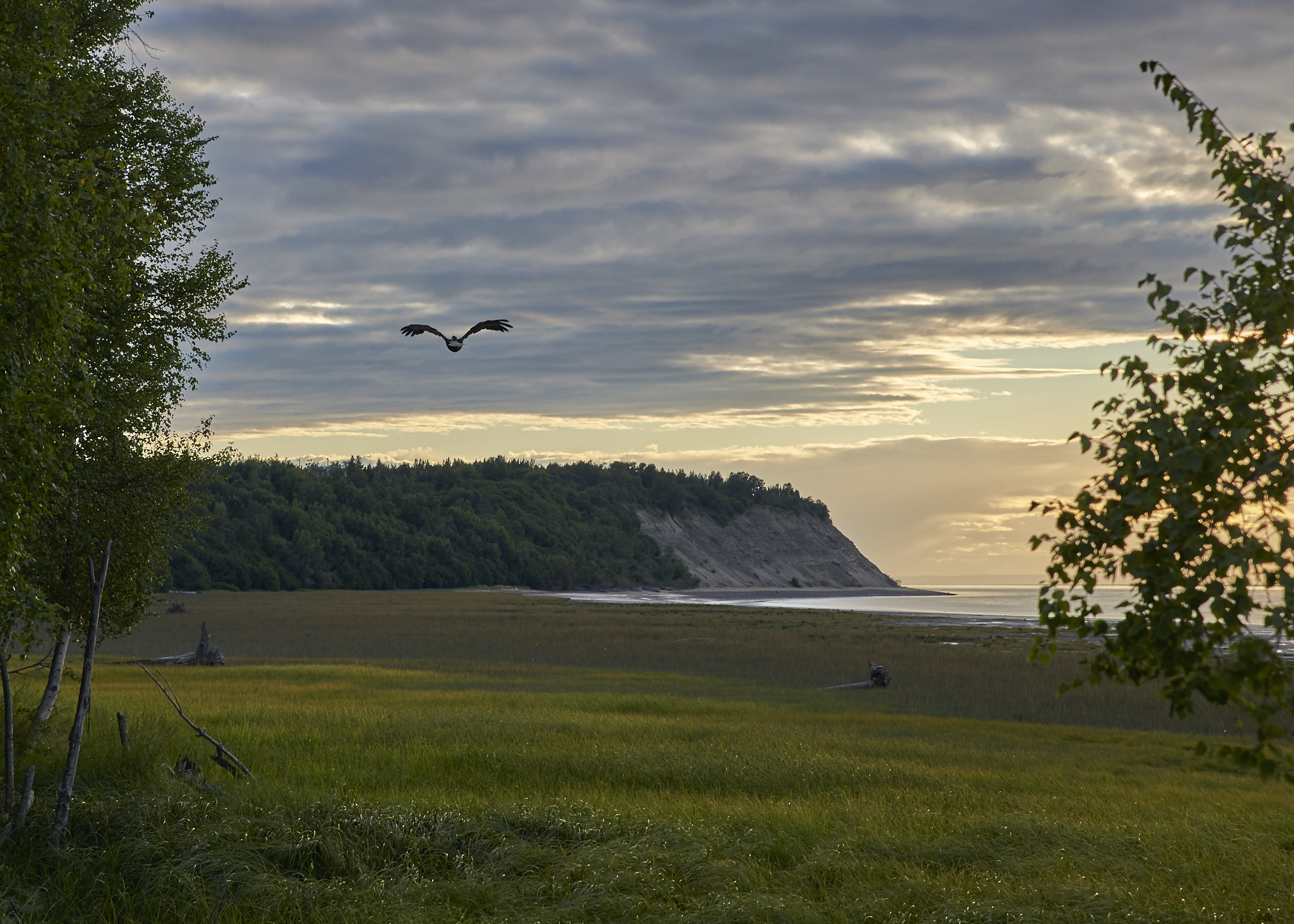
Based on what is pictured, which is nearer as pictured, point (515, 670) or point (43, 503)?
point (43, 503)

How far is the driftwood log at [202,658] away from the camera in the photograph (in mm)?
38781

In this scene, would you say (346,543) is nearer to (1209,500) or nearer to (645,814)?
(645,814)

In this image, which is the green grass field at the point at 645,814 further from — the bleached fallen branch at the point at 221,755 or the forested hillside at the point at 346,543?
the forested hillside at the point at 346,543

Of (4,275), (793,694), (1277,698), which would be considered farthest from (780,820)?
(793,694)

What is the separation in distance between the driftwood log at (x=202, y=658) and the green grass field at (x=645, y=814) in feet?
23.8

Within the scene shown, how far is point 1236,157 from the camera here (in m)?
6.35

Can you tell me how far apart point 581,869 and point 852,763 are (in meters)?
8.06

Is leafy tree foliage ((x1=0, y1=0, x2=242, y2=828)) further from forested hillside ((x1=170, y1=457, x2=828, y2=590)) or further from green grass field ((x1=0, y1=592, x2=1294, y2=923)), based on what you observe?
forested hillside ((x1=170, y1=457, x2=828, y2=590))

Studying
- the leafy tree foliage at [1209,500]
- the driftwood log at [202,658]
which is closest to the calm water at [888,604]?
the driftwood log at [202,658]

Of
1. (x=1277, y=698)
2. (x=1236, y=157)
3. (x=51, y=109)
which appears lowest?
(x=1277, y=698)

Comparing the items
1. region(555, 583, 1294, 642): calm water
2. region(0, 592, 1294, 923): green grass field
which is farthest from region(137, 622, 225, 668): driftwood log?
region(555, 583, 1294, 642): calm water

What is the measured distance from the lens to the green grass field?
11141 mm

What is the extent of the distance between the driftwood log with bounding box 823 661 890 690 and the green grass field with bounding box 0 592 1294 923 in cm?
299

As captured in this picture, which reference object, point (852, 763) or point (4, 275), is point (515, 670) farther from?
point (4, 275)
